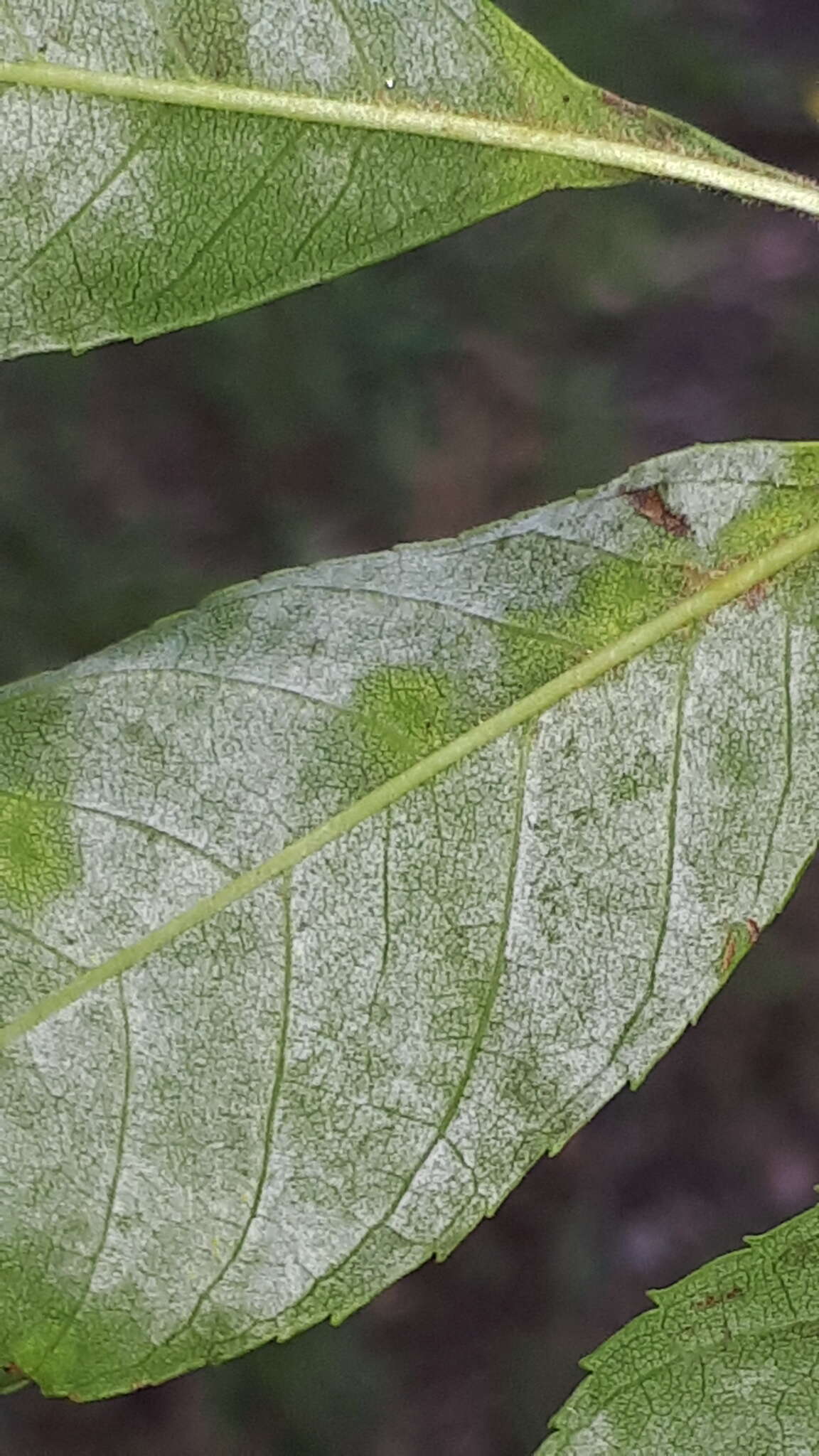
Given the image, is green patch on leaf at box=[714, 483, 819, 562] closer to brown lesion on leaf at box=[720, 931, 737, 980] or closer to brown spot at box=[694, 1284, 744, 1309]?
brown lesion on leaf at box=[720, 931, 737, 980]

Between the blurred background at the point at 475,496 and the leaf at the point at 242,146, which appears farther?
the blurred background at the point at 475,496

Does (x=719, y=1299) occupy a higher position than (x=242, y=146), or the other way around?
(x=242, y=146)

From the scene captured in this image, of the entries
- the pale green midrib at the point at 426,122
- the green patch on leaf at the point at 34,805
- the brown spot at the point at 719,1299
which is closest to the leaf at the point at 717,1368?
the brown spot at the point at 719,1299

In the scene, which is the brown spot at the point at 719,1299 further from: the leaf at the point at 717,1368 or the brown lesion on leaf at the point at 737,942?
the brown lesion on leaf at the point at 737,942

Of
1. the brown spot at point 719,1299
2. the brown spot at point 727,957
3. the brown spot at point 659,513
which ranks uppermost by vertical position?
the brown spot at point 659,513

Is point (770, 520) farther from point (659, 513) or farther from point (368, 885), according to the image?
point (368, 885)

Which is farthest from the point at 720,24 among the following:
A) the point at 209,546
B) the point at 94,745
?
the point at 94,745

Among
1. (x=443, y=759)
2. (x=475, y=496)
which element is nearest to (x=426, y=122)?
(x=443, y=759)

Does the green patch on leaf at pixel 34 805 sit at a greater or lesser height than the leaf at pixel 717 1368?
greater
